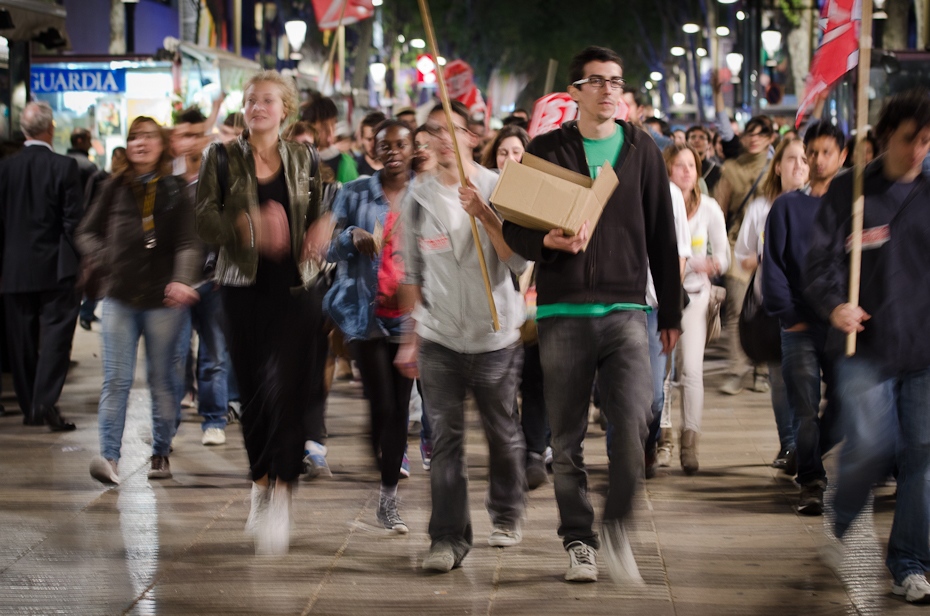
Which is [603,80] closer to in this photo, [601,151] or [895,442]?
[601,151]

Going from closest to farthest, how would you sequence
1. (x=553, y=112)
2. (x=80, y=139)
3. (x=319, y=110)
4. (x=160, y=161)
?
(x=160, y=161)
(x=319, y=110)
(x=553, y=112)
(x=80, y=139)

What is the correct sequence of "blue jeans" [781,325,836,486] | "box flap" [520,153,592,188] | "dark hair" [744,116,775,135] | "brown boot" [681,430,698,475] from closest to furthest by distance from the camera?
"box flap" [520,153,592,188]
"blue jeans" [781,325,836,486]
"brown boot" [681,430,698,475]
"dark hair" [744,116,775,135]

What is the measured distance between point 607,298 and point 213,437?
432 cm

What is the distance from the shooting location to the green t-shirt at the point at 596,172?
205 inches

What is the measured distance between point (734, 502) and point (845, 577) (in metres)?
1.45

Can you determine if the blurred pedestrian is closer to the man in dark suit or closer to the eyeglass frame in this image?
the eyeglass frame

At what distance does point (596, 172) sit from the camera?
17.4ft

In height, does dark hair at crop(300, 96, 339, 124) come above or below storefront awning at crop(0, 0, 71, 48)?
below

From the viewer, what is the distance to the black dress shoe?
9234 mm

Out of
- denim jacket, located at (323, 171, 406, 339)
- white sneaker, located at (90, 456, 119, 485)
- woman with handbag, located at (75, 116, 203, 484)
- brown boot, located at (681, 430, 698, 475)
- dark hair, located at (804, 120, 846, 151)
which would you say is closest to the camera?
denim jacket, located at (323, 171, 406, 339)

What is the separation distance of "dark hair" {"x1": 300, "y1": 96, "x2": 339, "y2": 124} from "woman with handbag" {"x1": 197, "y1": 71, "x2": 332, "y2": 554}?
3445 millimetres

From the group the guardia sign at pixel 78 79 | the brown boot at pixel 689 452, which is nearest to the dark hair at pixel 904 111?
the brown boot at pixel 689 452

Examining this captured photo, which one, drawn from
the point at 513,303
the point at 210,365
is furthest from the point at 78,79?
the point at 513,303

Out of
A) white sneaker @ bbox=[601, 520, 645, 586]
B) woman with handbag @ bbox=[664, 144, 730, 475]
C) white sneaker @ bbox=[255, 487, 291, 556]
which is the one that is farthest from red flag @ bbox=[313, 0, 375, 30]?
white sneaker @ bbox=[601, 520, 645, 586]
